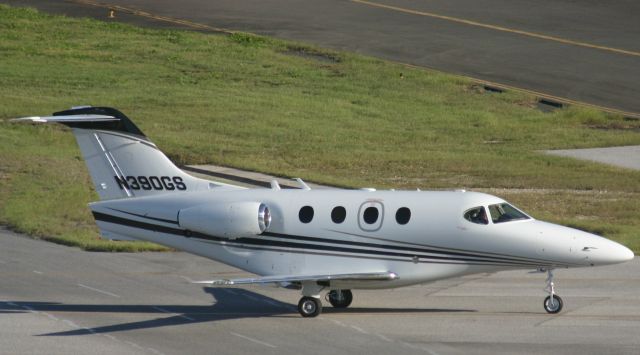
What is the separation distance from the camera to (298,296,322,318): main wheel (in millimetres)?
30344

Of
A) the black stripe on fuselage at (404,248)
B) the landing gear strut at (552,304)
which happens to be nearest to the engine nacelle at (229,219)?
the black stripe on fuselage at (404,248)

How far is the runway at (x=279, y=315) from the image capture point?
27.8m

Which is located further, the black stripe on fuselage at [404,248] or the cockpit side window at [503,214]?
the cockpit side window at [503,214]

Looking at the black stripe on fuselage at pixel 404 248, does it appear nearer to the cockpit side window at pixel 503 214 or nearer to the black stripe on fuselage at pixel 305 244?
the black stripe on fuselage at pixel 305 244

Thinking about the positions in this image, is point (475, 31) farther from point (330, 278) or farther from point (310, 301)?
point (330, 278)

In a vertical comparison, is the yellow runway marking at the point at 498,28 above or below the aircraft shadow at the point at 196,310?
above

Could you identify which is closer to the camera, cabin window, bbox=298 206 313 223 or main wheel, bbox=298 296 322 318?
main wheel, bbox=298 296 322 318

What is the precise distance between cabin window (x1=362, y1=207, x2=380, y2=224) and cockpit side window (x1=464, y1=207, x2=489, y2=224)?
6.64 feet

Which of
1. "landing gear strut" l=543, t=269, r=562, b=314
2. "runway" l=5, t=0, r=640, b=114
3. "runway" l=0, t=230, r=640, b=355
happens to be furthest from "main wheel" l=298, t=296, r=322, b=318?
"runway" l=5, t=0, r=640, b=114

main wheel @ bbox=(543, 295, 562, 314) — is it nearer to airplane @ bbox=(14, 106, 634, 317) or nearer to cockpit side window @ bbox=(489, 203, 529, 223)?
airplane @ bbox=(14, 106, 634, 317)

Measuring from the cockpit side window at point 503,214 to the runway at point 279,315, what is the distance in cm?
228

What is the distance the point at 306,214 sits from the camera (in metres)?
30.7

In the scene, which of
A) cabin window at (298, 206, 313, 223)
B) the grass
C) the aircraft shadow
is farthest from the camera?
the grass

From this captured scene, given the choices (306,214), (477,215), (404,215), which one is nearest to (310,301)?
(306,214)
